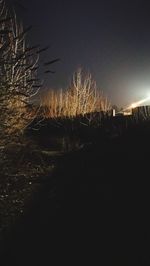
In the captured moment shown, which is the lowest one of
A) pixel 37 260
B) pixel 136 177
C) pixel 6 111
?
pixel 37 260

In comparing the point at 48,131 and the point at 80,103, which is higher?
the point at 80,103

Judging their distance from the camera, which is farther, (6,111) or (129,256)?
(6,111)

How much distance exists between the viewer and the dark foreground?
736 cm

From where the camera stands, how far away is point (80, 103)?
41500 mm

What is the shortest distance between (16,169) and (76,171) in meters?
3.14

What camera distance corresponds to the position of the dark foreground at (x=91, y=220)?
7355 millimetres

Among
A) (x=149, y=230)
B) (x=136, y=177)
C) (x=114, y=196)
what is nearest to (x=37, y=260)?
(x=149, y=230)

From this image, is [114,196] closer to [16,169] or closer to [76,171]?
[76,171]

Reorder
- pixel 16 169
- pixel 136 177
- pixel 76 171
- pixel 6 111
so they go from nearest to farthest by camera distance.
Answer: pixel 136 177 < pixel 6 111 < pixel 76 171 < pixel 16 169

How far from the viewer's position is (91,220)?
359 inches

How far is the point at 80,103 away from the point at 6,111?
94.5 ft

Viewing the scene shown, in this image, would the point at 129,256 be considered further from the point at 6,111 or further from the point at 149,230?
the point at 6,111

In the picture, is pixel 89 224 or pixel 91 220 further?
pixel 91 220

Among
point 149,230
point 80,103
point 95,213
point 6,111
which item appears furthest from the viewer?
point 80,103
